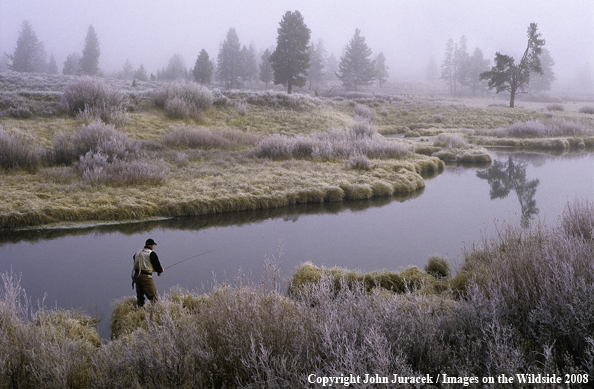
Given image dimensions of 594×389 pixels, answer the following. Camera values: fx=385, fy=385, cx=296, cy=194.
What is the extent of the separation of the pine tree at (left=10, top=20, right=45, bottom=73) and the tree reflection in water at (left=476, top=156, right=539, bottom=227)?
2977 inches

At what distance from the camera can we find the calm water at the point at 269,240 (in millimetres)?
6102

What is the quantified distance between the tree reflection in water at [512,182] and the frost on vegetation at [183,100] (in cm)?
1379

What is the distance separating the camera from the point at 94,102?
57.5 feet

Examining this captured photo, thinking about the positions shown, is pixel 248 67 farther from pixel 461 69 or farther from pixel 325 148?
pixel 325 148

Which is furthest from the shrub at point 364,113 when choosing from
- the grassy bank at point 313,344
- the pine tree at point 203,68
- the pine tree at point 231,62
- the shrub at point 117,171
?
the pine tree at point 231,62

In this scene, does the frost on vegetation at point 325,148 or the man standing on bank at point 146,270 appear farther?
the frost on vegetation at point 325,148

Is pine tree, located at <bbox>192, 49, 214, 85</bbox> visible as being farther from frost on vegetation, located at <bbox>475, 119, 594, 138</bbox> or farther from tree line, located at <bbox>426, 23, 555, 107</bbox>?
frost on vegetation, located at <bbox>475, 119, 594, 138</bbox>

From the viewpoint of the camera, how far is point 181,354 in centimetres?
303

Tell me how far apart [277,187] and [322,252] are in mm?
4330

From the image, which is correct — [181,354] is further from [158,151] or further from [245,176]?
[158,151]

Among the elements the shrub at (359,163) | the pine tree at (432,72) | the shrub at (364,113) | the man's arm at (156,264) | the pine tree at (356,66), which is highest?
the pine tree at (432,72)

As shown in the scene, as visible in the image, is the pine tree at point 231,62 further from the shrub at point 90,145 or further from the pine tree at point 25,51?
the shrub at point 90,145

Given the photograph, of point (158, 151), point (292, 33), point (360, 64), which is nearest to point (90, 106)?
point (158, 151)

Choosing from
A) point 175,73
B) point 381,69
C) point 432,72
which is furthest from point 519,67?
point 432,72
